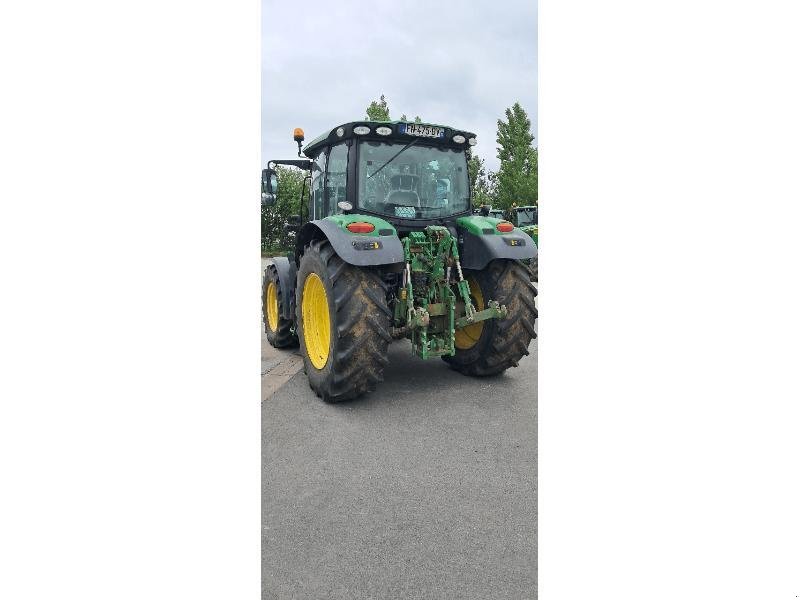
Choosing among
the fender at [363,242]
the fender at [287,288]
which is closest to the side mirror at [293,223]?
the fender at [287,288]

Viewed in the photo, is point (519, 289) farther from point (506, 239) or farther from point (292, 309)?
point (292, 309)

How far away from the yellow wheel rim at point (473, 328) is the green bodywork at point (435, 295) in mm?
199

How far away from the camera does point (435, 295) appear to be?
4.23m

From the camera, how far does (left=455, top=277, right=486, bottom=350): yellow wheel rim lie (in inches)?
175

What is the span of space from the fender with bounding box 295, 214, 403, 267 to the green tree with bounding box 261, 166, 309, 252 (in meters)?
1.21

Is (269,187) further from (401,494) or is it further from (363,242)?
(401,494)

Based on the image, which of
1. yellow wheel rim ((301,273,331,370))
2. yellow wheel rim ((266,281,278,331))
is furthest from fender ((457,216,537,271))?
yellow wheel rim ((266,281,278,331))

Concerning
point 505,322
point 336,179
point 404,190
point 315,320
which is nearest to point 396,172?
point 404,190

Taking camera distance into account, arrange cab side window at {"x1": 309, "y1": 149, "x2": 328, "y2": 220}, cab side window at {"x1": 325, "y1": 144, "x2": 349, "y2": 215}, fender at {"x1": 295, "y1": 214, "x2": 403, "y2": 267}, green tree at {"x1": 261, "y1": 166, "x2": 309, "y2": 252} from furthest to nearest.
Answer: green tree at {"x1": 261, "y1": 166, "x2": 309, "y2": 252} < cab side window at {"x1": 309, "y1": 149, "x2": 328, "y2": 220} < cab side window at {"x1": 325, "y1": 144, "x2": 349, "y2": 215} < fender at {"x1": 295, "y1": 214, "x2": 403, "y2": 267}

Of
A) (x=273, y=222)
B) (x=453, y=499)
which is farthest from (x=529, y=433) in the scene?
(x=273, y=222)

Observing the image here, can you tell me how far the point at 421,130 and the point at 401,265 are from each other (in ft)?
3.80

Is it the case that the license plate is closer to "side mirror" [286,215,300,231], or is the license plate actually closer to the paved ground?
"side mirror" [286,215,300,231]

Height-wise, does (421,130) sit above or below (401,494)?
above

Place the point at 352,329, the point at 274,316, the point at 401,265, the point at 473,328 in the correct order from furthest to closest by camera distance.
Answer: the point at 274,316 < the point at 473,328 < the point at 401,265 < the point at 352,329
